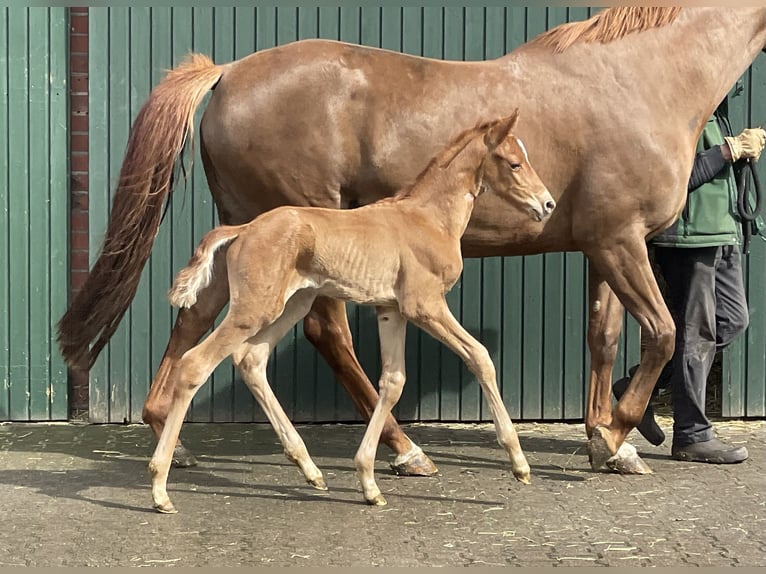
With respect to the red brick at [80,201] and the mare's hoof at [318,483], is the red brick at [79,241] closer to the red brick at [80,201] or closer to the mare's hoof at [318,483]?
the red brick at [80,201]

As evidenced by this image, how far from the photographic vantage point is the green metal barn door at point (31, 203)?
22.5ft

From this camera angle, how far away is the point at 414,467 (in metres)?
5.59

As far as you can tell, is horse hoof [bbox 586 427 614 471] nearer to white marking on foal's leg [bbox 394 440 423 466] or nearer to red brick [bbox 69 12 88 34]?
white marking on foal's leg [bbox 394 440 423 466]

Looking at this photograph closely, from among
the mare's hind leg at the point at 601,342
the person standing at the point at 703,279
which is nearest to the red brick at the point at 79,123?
the mare's hind leg at the point at 601,342

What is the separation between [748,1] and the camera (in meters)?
5.92

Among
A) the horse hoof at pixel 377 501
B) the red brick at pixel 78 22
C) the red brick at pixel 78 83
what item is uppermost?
the red brick at pixel 78 22

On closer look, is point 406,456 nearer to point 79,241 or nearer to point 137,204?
point 137,204

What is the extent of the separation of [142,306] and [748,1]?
12.2ft

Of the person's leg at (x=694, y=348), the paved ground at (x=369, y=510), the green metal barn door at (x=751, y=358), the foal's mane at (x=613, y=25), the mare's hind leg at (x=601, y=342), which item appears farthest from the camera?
the green metal barn door at (x=751, y=358)

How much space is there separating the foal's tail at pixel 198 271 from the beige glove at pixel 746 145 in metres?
2.49

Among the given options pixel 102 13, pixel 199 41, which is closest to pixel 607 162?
pixel 199 41

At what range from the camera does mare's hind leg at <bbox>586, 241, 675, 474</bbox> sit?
18.1ft

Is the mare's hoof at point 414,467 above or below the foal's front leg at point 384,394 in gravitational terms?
below

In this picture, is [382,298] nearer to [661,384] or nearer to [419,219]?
[419,219]
